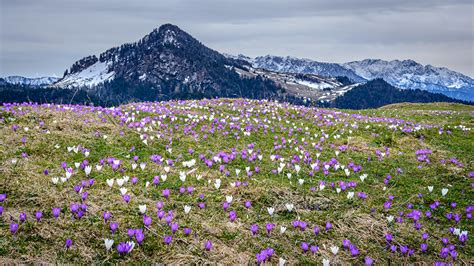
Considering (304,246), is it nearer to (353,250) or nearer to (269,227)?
(269,227)

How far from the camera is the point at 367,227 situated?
7461 millimetres

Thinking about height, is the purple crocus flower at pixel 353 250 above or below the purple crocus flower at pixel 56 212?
below

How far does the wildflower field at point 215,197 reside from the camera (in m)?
6.00

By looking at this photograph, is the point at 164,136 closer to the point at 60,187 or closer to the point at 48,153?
the point at 48,153

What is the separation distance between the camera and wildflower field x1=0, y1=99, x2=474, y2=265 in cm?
600

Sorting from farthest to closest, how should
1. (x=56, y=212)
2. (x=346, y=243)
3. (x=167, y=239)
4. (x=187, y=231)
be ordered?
(x=346, y=243)
(x=187, y=231)
(x=56, y=212)
(x=167, y=239)

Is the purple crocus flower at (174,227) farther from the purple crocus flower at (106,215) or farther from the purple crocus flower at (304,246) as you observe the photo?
the purple crocus flower at (304,246)

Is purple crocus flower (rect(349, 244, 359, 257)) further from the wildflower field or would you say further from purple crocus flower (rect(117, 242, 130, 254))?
purple crocus flower (rect(117, 242, 130, 254))

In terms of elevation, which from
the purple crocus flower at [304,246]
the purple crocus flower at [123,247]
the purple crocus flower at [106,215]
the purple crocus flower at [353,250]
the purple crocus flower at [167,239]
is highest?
the purple crocus flower at [106,215]

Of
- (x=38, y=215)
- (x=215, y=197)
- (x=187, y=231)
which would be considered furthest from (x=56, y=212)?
(x=215, y=197)

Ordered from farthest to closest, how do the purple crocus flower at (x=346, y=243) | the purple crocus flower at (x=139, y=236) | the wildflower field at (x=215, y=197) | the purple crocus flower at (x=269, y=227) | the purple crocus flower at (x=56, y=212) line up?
the purple crocus flower at (x=269, y=227)
the purple crocus flower at (x=346, y=243)
the purple crocus flower at (x=56, y=212)
the wildflower field at (x=215, y=197)
the purple crocus flower at (x=139, y=236)

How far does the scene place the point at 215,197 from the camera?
8.30 metres

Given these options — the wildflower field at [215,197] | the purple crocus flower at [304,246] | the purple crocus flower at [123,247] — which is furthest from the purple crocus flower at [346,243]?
the purple crocus flower at [123,247]

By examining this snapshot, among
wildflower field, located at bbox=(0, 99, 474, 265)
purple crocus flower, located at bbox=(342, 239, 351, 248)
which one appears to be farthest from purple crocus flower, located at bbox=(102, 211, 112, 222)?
purple crocus flower, located at bbox=(342, 239, 351, 248)
